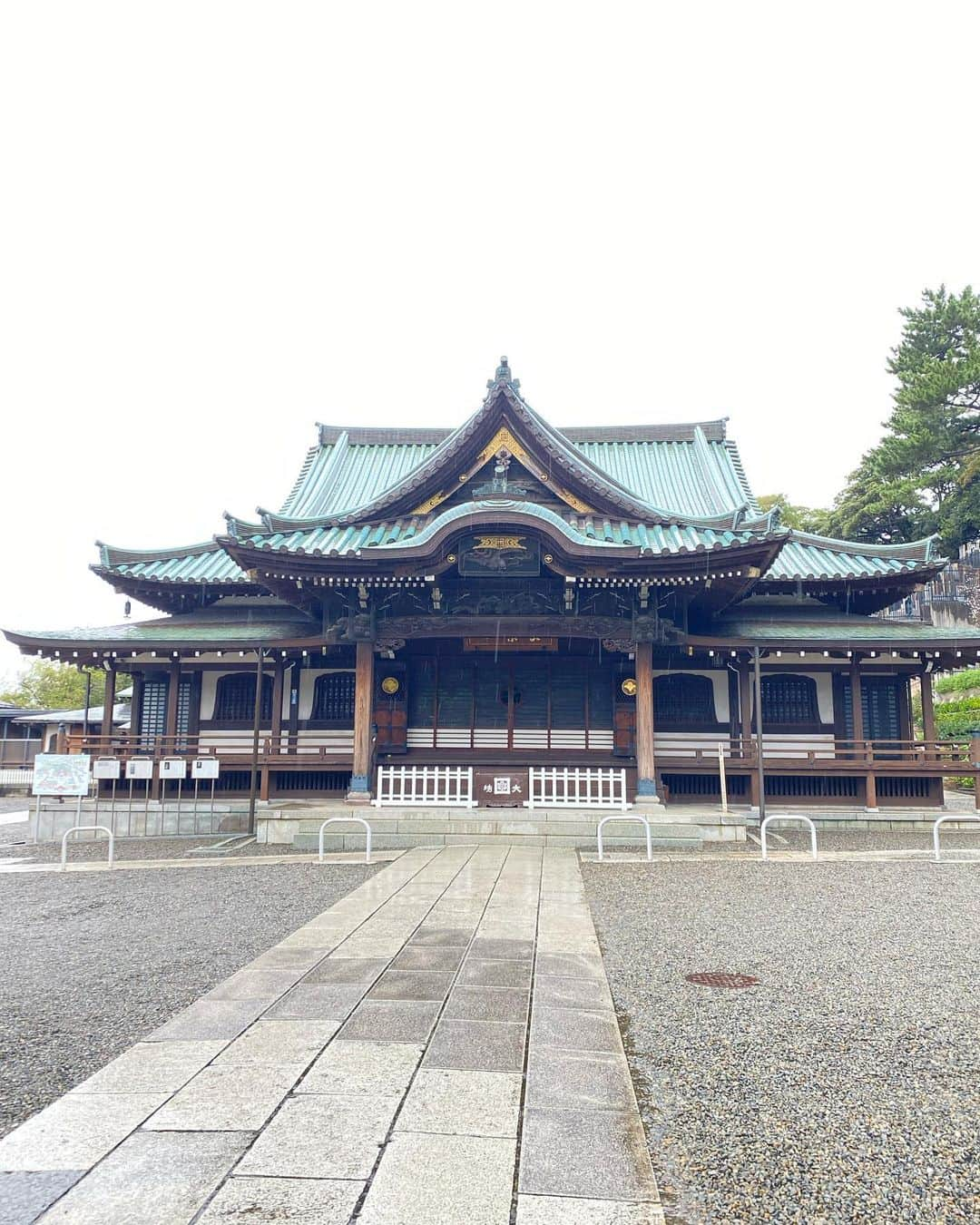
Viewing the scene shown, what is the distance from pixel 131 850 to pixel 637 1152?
1349 cm

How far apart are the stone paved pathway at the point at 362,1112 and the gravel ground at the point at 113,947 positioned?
13.4 inches

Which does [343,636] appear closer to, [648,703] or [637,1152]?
[648,703]

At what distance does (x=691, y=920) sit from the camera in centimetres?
829

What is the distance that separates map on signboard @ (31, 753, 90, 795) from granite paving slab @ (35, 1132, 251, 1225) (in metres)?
11.8

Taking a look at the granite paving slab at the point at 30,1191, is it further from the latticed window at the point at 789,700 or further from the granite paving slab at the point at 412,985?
the latticed window at the point at 789,700

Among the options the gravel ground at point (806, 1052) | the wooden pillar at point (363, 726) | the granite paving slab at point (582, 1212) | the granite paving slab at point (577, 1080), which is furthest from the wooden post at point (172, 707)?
the granite paving slab at point (582, 1212)

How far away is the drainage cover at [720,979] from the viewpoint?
6.09 metres

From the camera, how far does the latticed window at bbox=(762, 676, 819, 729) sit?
1781cm

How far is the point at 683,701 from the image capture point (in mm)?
17984

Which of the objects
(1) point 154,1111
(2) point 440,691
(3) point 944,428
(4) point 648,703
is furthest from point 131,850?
(3) point 944,428

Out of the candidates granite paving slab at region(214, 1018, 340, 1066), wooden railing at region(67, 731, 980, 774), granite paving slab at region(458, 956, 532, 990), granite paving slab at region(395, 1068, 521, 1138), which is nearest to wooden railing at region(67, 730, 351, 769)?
wooden railing at region(67, 731, 980, 774)

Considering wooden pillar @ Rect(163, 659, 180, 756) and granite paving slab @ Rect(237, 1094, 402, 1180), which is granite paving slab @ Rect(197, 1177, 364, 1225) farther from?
wooden pillar @ Rect(163, 659, 180, 756)

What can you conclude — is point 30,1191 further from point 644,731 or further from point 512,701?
point 512,701

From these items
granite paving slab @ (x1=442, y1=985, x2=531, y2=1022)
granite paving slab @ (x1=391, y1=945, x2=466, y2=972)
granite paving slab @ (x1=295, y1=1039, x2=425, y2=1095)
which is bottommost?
granite paving slab @ (x1=391, y1=945, x2=466, y2=972)
